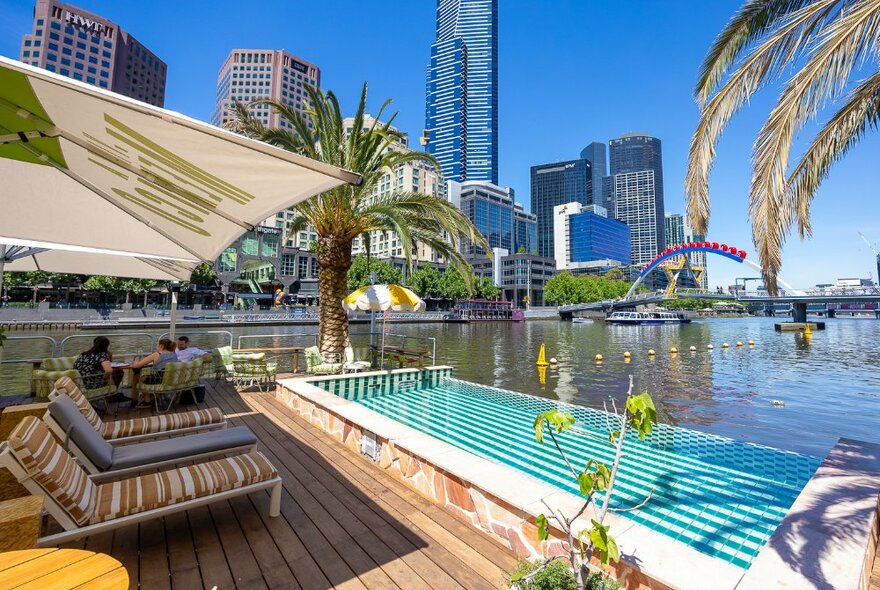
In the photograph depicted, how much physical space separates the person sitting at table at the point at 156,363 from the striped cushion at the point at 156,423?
2.43m

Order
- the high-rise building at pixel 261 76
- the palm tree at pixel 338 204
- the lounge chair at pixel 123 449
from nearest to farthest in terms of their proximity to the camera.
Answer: the lounge chair at pixel 123 449
the palm tree at pixel 338 204
the high-rise building at pixel 261 76

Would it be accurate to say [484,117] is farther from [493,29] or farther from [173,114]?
[173,114]

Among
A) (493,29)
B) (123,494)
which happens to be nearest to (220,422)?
(123,494)

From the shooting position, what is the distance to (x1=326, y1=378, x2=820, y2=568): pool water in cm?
383

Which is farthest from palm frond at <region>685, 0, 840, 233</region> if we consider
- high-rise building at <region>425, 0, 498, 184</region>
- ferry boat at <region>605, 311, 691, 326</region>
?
high-rise building at <region>425, 0, 498, 184</region>

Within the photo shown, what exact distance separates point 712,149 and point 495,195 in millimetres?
144333

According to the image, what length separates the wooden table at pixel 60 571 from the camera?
57.6 inches

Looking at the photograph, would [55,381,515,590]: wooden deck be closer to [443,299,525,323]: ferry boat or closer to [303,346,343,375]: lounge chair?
[303,346,343,375]: lounge chair

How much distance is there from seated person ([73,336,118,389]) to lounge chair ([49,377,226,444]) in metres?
2.41

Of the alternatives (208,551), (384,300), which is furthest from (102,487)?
(384,300)

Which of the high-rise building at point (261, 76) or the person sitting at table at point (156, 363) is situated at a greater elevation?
the high-rise building at point (261, 76)

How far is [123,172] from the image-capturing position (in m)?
3.32

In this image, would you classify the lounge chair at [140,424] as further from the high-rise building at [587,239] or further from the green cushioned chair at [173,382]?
the high-rise building at [587,239]

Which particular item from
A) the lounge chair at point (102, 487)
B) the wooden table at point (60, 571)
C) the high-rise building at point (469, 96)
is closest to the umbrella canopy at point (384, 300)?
the lounge chair at point (102, 487)
